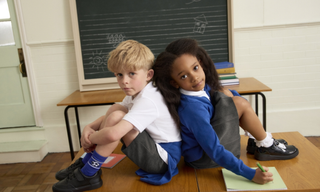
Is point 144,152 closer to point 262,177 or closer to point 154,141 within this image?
point 154,141

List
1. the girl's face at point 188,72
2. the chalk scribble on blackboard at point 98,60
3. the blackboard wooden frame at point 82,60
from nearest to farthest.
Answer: the girl's face at point 188,72 < the blackboard wooden frame at point 82,60 < the chalk scribble on blackboard at point 98,60

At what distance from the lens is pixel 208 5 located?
8.00 ft

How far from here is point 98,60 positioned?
8.34 ft

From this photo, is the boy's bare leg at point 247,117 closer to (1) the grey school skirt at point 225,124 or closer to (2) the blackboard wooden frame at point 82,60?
(1) the grey school skirt at point 225,124

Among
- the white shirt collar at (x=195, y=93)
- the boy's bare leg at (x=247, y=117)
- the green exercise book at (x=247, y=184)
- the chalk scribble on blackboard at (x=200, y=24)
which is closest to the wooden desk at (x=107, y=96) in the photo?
the chalk scribble on blackboard at (x=200, y=24)

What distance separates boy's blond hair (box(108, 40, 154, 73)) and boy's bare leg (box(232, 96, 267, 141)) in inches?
19.5

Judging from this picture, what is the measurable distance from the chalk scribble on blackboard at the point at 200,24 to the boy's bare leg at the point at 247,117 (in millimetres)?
1381

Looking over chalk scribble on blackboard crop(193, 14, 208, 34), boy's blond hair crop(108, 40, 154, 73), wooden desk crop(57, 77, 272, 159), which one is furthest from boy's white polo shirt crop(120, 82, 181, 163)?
chalk scribble on blackboard crop(193, 14, 208, 34)

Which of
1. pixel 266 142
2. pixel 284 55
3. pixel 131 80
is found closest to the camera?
pixel 131 80

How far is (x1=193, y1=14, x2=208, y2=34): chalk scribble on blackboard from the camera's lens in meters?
2.46

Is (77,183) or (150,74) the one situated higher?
(150,74)

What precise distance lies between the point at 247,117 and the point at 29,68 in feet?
7.47

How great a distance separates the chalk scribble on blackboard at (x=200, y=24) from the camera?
2.46 m

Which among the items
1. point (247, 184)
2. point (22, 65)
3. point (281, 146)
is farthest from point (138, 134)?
point (22, 65)
